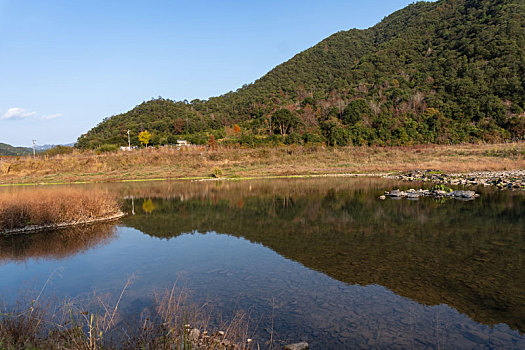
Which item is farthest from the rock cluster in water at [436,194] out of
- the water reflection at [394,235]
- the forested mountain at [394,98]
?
the forested mountain at [394,98]

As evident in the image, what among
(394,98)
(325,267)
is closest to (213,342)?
(325,267)

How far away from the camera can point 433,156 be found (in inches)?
1646

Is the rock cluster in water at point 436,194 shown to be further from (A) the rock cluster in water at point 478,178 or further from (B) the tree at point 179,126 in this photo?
(B) the tree at point 179,126

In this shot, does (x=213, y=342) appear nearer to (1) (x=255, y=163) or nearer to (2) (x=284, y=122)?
(1) (x=255, y=163)

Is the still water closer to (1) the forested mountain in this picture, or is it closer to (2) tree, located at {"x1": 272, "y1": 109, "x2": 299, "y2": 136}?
(1) the forested mountain

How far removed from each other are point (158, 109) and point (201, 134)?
36371 mm

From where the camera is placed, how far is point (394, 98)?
242ft

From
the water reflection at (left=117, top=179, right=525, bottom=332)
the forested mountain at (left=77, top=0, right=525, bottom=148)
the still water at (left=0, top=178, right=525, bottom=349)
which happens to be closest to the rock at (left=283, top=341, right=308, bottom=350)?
the still water at (left=0, top=178, right=525, bottom=349)

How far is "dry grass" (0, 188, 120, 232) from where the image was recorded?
46.1 feet

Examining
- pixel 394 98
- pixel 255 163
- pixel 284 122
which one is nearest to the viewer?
pixel 255 163

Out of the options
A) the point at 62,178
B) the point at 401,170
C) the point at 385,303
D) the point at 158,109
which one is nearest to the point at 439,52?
the point at 401,170

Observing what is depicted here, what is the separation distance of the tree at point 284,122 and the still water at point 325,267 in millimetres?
47519

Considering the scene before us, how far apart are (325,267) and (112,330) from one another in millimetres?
5320

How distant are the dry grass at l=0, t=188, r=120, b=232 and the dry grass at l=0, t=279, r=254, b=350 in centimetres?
898
